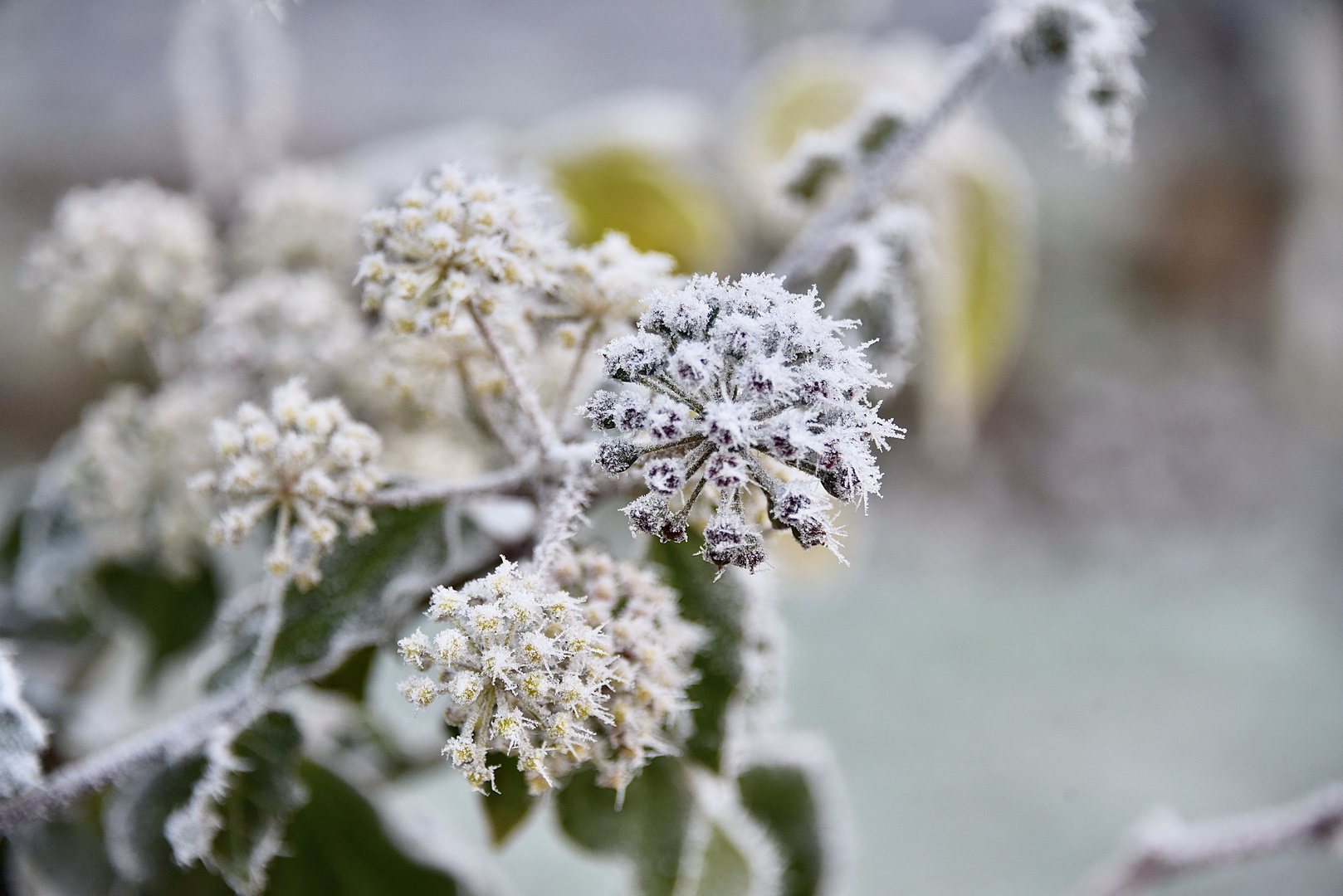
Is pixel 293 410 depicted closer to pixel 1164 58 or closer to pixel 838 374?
pixel 838 374

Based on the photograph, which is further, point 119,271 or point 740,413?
point 119,271

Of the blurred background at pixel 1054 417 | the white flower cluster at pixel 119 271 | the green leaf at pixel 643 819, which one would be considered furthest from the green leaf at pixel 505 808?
the blurred background at pixel 1054 417

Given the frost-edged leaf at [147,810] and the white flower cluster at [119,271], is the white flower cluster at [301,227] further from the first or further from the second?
the frost-edged leaf at [147,810]

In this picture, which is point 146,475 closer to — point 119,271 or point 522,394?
point 119,271

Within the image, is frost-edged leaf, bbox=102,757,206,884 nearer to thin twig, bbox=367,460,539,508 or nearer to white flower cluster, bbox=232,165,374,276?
thin twig, bbox=367,460,539,508

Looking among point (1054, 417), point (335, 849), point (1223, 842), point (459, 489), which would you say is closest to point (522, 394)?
point (459, 489)

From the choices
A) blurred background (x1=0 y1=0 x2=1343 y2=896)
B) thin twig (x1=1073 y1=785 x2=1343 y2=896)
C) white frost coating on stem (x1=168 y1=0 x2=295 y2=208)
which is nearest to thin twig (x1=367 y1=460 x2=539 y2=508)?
white frost coating on stem (x1=168 y1=0 x2=295 y2=208)
